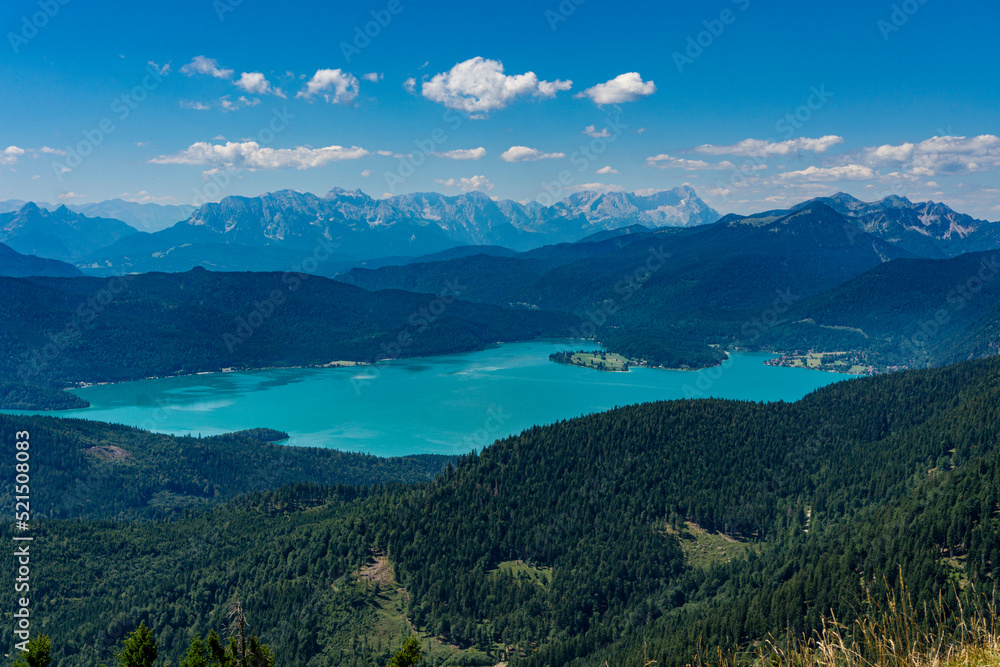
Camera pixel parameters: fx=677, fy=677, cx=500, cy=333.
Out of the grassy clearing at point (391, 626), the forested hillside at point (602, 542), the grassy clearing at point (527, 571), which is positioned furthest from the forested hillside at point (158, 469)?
the grassy clearing at point (527, 571)

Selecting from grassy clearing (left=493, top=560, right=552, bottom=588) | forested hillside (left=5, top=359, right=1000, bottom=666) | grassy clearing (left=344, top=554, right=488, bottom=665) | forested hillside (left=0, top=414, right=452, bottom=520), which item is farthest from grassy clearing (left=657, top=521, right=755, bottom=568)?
forested hillside (left=0, top=414, right=452, bottom=520)

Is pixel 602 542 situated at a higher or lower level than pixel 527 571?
higher

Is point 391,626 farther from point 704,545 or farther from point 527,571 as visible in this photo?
point 704,545

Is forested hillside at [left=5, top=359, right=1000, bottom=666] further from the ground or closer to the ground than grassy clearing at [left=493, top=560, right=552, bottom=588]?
further from the ground

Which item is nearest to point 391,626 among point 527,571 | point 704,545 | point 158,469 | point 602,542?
point 527,571

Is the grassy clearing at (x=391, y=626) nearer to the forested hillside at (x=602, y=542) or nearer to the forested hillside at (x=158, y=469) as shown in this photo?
the forested hillside at (x=602, y=542)

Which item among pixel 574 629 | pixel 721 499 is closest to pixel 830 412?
pixel 721 499

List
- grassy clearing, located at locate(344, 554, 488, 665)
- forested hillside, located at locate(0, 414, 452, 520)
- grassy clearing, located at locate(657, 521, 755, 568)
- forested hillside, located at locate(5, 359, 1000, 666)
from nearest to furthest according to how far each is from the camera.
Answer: forested hillside, located at locate(5, 359, 1000, 666), grassy clearing, located at locate(344, 554, 488, 665), grassy clearing, located at locate(657, 521, 755, 568), forested hillside, located at locate(0, 414, 452, 520)

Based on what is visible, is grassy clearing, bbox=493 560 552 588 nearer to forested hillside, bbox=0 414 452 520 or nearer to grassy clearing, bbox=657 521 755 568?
grassy clearing, bbox=657 521 755 568
